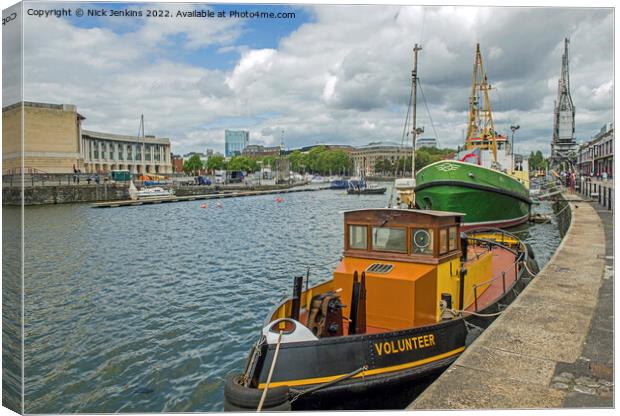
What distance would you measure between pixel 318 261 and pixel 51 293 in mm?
11464

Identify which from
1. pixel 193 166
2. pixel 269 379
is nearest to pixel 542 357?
pixel 269 379

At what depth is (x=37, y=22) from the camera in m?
6.28

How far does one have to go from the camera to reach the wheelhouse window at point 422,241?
944 cm

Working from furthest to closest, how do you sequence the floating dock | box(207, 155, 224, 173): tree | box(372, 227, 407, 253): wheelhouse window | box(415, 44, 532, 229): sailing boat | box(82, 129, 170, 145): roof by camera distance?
box(207, 155, 224, 173): tree < box(82, 129, 170, 145): roof < the floating dock < box(415, 44, 532, 229): sailing boat < box(372, 227, 407, 253): wheelhouse window

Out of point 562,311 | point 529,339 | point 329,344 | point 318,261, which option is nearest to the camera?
point 329,344

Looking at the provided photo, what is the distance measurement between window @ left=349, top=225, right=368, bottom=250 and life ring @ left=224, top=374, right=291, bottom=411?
11.8 ft

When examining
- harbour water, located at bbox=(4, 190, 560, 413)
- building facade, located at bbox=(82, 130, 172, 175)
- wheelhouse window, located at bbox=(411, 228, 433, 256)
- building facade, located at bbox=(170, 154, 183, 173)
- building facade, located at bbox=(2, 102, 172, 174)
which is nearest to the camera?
building facade, located at bbox=(2, 102, 172, 174)

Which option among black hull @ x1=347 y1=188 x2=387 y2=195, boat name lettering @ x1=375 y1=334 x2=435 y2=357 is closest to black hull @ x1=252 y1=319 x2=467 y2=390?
boat name lettering @ x1=375 y1=334 x2=435 y2=357

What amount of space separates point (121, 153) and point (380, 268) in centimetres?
10379

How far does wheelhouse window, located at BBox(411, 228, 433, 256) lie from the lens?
944 centimetres

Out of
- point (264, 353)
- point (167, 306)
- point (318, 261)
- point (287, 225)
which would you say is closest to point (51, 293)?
point (167, 306)

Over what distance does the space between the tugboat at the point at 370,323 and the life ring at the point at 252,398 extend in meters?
0.01

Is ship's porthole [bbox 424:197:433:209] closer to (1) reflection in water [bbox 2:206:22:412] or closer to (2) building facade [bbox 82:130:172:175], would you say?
(1) reflection in water [bbox 2:206:22:412]

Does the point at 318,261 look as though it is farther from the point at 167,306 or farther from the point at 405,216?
the point at 405,216
